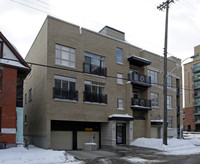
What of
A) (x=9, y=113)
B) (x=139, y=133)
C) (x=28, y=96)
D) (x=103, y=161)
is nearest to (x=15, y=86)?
(x=9, y=113)

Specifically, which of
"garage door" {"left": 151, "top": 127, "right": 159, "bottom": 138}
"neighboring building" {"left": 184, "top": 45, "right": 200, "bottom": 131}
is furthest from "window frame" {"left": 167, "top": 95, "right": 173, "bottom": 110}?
"neighboring building" {"left": 184, "top": 45, "right": 200, "bottom": 131}

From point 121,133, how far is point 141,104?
4351 millimetres

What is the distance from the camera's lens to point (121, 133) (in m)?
26.7

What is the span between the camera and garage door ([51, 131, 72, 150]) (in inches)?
893

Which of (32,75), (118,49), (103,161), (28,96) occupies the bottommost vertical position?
(103,161)

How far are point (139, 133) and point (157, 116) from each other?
431cm

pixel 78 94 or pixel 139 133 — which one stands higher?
pixel 78 94

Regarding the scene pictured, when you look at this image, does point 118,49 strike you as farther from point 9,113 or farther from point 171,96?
point 9,113

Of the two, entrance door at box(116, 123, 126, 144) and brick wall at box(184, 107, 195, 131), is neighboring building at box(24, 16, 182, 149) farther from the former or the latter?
brick wall at box(184, 107, 195, 131)

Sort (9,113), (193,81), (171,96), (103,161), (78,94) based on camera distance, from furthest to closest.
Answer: (193,81) < (171,96) < (78,94) < (9,113) < (103,161)

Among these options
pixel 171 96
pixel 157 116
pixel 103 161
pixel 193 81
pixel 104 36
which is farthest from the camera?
pixel 193 81

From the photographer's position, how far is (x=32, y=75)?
27391 millimetres

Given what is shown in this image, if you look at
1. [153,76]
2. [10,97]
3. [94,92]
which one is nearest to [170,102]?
[153,76]

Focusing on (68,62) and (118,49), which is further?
(118,49)
